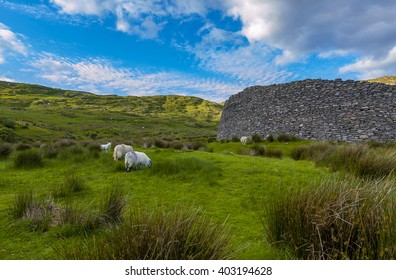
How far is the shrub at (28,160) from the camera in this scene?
10.1 m

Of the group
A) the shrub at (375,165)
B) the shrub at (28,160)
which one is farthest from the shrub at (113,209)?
the shrub at (28,160)

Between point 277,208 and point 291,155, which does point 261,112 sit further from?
point 277,208

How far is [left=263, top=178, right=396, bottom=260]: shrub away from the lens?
2215mm

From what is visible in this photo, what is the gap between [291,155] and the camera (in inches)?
542

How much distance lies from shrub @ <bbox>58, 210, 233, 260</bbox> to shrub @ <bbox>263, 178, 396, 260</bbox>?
0.84 metres

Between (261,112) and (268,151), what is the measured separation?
40.6ft

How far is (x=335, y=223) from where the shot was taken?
2.53 m

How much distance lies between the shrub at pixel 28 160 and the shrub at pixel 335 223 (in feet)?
33.3

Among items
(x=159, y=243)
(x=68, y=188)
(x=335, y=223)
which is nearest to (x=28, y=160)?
(x=68, y=188)

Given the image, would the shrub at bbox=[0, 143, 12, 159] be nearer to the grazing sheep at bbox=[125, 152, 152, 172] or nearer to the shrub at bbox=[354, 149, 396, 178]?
the grazing sheep at bbox=[125, 152, 152, 172]

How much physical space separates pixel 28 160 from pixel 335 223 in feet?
36.3

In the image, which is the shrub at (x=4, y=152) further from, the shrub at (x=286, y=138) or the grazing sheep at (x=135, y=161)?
the shrub at (x=286, y=138)

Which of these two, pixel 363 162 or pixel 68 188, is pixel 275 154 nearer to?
pixel 363 162

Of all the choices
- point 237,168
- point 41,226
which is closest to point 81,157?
point 237,168
